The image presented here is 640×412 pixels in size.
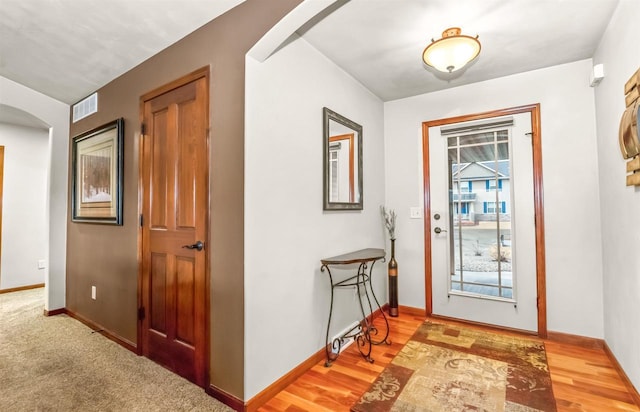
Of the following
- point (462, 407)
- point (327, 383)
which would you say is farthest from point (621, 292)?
point (327, 383)

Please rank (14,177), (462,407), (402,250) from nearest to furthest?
(462,407)
(402,250)
(14,177)

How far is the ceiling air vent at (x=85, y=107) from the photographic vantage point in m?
3.04

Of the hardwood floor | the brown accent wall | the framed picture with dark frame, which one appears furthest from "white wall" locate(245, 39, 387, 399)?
the framed picture with dark frame

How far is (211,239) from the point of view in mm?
1896

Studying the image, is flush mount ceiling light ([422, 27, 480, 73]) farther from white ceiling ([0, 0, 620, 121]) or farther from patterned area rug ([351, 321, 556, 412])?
patterned area rug ([351, 321, 556, 412])

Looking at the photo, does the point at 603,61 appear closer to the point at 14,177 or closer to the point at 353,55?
the point at 353,55

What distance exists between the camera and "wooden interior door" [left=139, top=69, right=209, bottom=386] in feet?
6.48

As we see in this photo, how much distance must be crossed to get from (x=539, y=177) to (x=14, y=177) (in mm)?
6687

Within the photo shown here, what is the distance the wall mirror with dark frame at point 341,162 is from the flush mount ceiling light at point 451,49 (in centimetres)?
86

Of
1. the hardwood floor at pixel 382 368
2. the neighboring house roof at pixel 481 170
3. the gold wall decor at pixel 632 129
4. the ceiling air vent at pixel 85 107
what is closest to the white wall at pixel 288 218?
the hardwood floor at pixel 382 368

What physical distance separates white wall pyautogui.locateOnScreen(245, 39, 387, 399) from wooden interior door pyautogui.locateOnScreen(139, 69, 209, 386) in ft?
1.27

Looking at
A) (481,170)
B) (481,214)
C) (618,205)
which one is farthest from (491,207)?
(618,205)

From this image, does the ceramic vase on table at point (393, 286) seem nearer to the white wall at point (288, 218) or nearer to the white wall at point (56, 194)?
the white wall at point (288, 218)

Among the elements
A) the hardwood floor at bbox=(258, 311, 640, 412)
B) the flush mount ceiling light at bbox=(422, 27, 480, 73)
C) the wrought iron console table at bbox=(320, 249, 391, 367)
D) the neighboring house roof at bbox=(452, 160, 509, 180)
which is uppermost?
the flush mount ceiling light at bbox=(422, 27, 480, 73)
